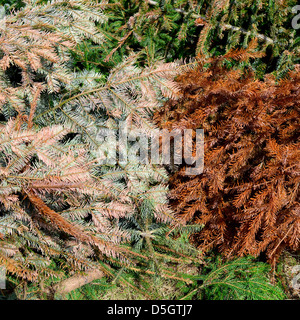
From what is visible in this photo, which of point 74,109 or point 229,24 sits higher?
point 229,24

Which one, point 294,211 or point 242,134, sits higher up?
point 242,134

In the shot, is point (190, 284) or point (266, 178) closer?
point (266, 178)

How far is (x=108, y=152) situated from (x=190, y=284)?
0.97 metres

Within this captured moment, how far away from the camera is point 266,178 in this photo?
1.72 m

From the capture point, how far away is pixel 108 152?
1.86 meters

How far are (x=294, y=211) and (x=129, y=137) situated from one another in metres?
1.00

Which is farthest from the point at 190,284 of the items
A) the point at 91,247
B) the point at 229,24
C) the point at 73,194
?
the point at 229,24
